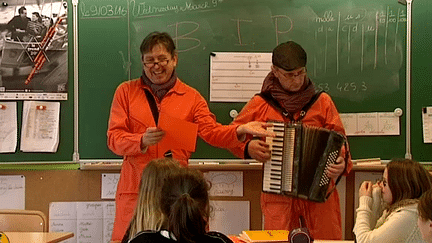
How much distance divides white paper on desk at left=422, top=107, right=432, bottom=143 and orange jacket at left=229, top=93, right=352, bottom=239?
104cm

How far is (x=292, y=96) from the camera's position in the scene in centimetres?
395

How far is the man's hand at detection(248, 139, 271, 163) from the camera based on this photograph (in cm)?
386

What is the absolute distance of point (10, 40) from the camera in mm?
4617

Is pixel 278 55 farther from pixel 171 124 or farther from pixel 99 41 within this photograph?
pixel 99 41

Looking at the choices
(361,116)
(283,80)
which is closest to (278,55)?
(283,80)

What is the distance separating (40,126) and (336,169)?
2.23 metres

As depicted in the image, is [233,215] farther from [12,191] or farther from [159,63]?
[12,191]

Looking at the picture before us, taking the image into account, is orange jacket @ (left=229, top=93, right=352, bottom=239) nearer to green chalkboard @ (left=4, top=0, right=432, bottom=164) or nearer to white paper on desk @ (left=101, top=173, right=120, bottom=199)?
green chalkboard @ (left=4, top=0, right=432, bottom=164)

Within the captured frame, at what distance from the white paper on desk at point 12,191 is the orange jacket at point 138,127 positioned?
1.15m

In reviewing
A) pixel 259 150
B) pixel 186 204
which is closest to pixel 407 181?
pixel 259 150

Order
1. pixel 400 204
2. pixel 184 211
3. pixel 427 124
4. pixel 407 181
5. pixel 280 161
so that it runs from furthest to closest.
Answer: pixel 427 124 < pixel 280 161 < pixel 407 181 < pixel 400 204 < pixel 184 211

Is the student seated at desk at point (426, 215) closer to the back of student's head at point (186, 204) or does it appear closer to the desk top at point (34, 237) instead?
the back of student's head at point (186, 204)

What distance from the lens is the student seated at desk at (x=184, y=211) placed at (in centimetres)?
234

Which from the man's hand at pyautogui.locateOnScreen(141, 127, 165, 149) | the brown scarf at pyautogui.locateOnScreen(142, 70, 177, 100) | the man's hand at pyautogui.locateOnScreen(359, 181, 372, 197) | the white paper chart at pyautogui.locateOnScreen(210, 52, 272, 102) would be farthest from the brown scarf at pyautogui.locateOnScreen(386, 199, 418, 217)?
the white paper chart at pyautogui.locateOnScreen(210, 52, 272, 102)
